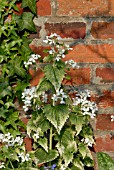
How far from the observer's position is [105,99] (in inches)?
69.2

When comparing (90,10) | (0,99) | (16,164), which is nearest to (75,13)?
(90,10)

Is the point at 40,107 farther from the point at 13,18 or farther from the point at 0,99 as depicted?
the point at 13,18

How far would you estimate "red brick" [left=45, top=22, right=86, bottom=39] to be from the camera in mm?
1688

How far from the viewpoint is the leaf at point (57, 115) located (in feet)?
4.92

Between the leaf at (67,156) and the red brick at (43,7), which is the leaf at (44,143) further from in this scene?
the red brick at (43,7)

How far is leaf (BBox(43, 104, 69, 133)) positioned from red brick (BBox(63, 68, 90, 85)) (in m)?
0.24

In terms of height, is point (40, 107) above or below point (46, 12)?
below

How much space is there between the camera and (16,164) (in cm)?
180

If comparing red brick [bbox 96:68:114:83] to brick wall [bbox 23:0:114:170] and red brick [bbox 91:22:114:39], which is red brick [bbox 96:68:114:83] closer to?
brick wall [bbox 23:0:114:170]

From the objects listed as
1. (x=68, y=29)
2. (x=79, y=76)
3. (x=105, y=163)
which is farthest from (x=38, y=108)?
(x=105, y=163)

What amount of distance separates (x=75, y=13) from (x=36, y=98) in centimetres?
39

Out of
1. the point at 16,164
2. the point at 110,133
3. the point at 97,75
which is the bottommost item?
the point at 16,164

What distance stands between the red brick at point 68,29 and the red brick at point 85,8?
43mm

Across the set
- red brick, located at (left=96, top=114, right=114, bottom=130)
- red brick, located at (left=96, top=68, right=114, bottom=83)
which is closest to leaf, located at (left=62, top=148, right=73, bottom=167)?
red brick, located at (left=96, top=114, right=114, bottom=130)
